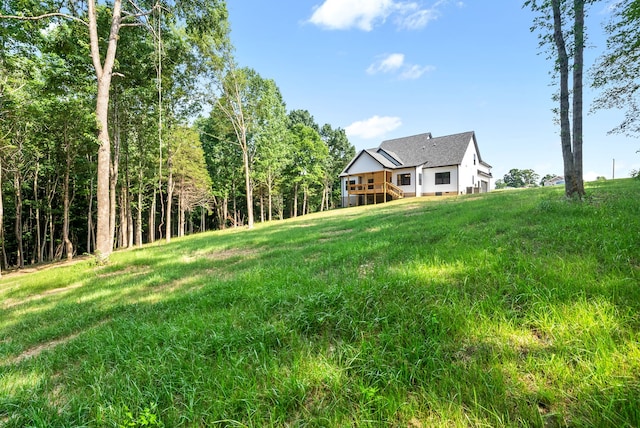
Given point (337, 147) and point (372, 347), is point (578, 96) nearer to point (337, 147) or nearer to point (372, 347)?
point (372, 347)

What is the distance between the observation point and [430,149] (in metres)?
27.3

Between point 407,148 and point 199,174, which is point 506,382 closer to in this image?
point 199,174

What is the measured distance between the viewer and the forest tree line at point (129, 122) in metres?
9.91

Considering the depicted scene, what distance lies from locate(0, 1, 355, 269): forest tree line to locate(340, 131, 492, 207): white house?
5.79m

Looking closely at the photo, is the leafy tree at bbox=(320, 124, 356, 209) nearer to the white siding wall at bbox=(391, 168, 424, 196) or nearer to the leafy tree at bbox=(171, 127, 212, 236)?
the white siding wall at bbox=(391, 168, 424, 196)

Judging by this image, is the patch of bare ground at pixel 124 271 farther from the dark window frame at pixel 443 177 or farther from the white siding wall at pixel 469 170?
the white siding wall at pixel 469 170

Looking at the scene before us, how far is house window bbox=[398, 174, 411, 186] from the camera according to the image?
2639 cm

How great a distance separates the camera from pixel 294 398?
1646mm

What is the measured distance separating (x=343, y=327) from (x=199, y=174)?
79.6ft

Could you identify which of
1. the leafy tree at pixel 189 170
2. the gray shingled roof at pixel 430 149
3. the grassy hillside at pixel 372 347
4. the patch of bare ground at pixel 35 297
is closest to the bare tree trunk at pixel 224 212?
the leafy tree at pixel 189 170

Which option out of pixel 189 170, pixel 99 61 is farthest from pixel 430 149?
pixel 99 61

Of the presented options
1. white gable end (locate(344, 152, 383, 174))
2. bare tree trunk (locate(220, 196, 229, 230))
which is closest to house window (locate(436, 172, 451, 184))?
white gable end (locate(344, 152, 383, 174))

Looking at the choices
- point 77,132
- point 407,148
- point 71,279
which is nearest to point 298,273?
point 71,279

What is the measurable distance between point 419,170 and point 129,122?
2377 cm
